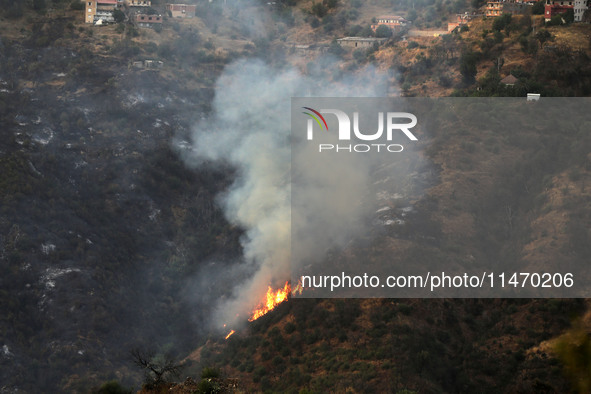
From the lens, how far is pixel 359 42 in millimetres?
109875

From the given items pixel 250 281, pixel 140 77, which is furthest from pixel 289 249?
pixel 140 77

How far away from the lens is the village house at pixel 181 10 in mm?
114750

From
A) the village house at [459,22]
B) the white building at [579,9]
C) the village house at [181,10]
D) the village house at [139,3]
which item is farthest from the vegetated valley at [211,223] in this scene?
the village house at [139,3]

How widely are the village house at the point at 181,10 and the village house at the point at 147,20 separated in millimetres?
3608

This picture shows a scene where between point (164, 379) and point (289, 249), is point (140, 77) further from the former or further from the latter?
point (164, 379)

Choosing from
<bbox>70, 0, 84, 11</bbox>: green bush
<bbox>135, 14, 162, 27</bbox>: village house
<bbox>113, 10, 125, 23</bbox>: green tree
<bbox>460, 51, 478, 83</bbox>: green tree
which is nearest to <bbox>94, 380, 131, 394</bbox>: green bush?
<bbox>460, 51, 478, 83</bbox>: green tree

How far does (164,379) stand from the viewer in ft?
212

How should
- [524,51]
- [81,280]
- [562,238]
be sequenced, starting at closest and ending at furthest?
[562,238] → [81,280] → [524,51]

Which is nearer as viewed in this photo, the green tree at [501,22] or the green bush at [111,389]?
the green bush at [111,389]

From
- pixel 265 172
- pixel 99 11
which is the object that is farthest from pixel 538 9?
pixel 99 11

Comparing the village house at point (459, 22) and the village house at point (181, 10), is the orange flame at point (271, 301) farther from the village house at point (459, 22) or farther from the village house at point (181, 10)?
the village house at point (181, 10)

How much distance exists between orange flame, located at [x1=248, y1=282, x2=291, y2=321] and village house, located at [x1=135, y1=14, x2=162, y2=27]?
154ft

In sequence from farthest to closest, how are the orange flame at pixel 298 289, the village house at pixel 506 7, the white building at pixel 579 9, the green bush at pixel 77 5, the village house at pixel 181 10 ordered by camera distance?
1. the village house at pixel 181 10
2. the green bush at pixel 77 5
3. the village house at pixel 506 7
4. the white building at pixel 579 9
5. the orange flame at pixel 298 289

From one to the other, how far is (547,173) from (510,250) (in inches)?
324
